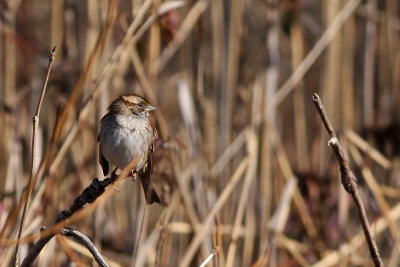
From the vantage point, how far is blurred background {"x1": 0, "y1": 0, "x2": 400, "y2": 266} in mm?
2371

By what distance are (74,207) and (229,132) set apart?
4.49 ft

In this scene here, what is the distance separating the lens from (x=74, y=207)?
1.23 metres

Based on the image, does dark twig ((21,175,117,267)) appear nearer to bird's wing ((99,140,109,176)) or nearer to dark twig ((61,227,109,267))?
dark twig ((61,227,109,267))

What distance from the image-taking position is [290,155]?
336 cm

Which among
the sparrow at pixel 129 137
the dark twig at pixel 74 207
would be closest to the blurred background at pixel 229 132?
the sparrow at pixel 129 137

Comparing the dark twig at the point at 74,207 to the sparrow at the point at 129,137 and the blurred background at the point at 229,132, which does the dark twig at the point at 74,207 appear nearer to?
the sparrow at the point at 129,137

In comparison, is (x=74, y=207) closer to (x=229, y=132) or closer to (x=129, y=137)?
(x=129, y=137)

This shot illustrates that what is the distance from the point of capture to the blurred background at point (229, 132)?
237 cm

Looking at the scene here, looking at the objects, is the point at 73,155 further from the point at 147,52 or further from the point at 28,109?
the point at 147,52

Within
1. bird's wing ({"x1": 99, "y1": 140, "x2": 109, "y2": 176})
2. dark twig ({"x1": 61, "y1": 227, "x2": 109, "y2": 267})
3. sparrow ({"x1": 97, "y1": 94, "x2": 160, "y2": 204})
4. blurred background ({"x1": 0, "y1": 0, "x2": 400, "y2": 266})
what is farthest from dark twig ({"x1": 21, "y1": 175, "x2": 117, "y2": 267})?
blurred background ({"x1": 0, "y1": 0, "x2": 400, "y2": 266})

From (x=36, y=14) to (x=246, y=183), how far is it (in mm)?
1537

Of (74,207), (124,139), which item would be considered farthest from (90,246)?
(124,139)

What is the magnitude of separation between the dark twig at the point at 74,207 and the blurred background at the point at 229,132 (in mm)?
944

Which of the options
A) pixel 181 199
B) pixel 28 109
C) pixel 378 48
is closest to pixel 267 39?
pixel 378 48
